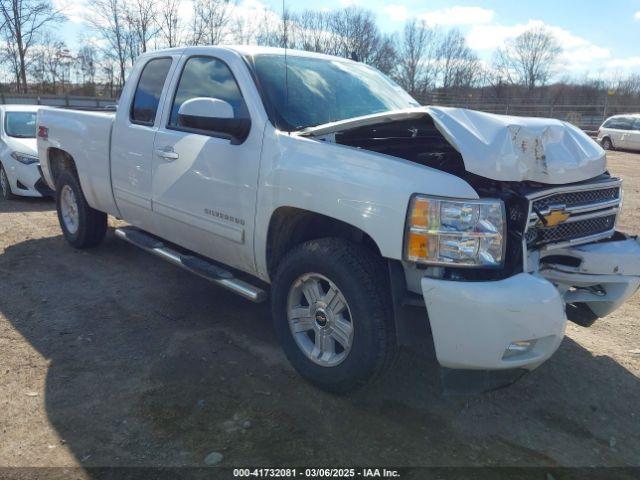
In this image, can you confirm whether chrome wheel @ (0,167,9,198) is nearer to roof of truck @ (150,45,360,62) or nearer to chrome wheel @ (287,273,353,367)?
roof of truck @ (150,45,360,62)

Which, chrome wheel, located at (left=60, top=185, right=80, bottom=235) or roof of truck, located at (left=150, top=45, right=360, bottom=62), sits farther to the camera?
chrome wheel, located at (left=60, top=185, right=80, bottom=235)

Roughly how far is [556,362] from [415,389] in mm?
1082

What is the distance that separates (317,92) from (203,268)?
1.50m

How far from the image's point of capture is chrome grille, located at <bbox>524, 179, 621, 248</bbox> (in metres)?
2.88

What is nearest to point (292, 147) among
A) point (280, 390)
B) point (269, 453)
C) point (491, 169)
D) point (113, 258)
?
point (491, 169)

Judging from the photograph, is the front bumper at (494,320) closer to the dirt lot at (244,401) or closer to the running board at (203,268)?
the dirt lot at (244,401)

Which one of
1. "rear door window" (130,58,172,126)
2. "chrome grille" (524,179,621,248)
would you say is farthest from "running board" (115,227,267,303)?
"chrome grille" (524,179,621,248)

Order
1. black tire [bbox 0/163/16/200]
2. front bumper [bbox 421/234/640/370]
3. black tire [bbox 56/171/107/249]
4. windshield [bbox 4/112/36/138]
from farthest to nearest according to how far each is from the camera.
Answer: windshield [bbox 4/112/36/138], black tire [bbox 0/163/16/200], black tire [bbox 56/171/107/249], front bumper [bbox 421/234/640/370]

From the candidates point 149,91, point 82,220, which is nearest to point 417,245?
point 149,91

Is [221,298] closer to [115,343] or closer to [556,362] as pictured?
[115,343]

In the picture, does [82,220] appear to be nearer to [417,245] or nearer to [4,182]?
[4,182]

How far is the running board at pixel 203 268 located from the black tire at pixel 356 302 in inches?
17.2

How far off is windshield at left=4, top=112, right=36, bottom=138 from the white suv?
22.5 metres

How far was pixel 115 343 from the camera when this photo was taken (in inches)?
154
